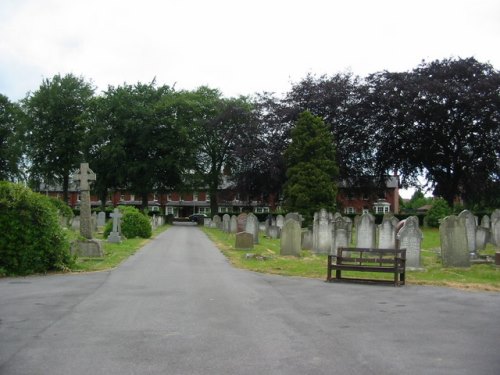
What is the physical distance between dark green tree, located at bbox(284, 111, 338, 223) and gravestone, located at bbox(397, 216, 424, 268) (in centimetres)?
2245

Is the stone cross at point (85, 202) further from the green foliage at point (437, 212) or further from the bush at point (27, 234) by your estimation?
the green foliage at point (437, 212)

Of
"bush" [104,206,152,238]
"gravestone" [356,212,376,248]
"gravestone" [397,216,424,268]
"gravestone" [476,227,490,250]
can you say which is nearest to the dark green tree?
"bush" [104,206,152,238]

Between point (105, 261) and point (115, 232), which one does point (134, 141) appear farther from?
point (105, 261)

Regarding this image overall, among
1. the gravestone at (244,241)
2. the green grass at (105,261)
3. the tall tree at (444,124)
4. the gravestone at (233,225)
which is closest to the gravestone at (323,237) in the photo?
the gravestone at (244,241)

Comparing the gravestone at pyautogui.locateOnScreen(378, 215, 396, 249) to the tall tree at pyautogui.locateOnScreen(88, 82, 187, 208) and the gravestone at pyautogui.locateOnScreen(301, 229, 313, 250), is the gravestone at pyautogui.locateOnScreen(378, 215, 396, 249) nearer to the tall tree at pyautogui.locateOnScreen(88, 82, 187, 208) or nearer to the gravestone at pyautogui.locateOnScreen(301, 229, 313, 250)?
the gravestone at pyautogui.locateOnScreen(301, 229, 313, 250)

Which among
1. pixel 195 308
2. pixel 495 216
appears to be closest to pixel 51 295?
pixel 195 308

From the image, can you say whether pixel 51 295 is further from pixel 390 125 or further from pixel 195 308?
pixel 390 125

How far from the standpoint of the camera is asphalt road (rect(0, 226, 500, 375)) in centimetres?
620

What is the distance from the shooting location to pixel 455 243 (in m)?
16.7

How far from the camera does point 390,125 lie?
50.8m

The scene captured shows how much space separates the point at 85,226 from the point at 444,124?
3819 centimetres

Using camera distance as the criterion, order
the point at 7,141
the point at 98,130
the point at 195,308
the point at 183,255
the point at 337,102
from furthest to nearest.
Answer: the point at 7,141, the point at 98,130, the point at 337,102, the point at 183,255, the point at 195,308

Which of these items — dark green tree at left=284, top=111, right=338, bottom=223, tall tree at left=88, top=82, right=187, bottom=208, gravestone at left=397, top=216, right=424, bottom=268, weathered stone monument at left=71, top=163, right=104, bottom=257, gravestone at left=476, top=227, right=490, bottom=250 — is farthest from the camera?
tall tree at left=88, top=82, right=187, bottom=208

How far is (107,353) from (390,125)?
47.3 metres
